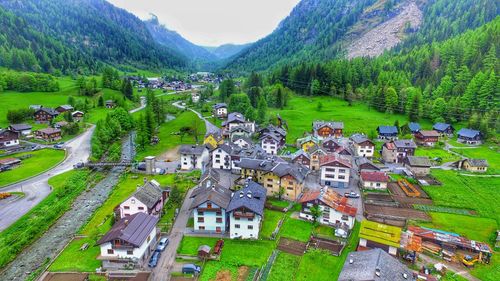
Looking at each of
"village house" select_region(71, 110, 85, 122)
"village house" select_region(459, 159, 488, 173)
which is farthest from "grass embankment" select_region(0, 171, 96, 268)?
"village house" select_region(459, 159, 488, 173)

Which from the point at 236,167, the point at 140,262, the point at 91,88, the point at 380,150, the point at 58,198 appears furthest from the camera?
the point at 91,88

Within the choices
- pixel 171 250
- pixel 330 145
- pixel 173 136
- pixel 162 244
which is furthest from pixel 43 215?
pixel 330 145

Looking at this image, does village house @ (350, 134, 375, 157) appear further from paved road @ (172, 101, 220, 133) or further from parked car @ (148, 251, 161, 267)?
parked car @ (148, 251, 161, 267)

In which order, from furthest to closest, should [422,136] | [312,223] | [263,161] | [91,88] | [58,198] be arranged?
[91,88], [422,136], [263,161], [58,198], [312,223]

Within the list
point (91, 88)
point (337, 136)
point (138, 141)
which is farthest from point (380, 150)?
point (91, 88)

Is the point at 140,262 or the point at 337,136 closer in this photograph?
the point at 140,262

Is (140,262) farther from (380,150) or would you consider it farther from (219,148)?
(380,150)
